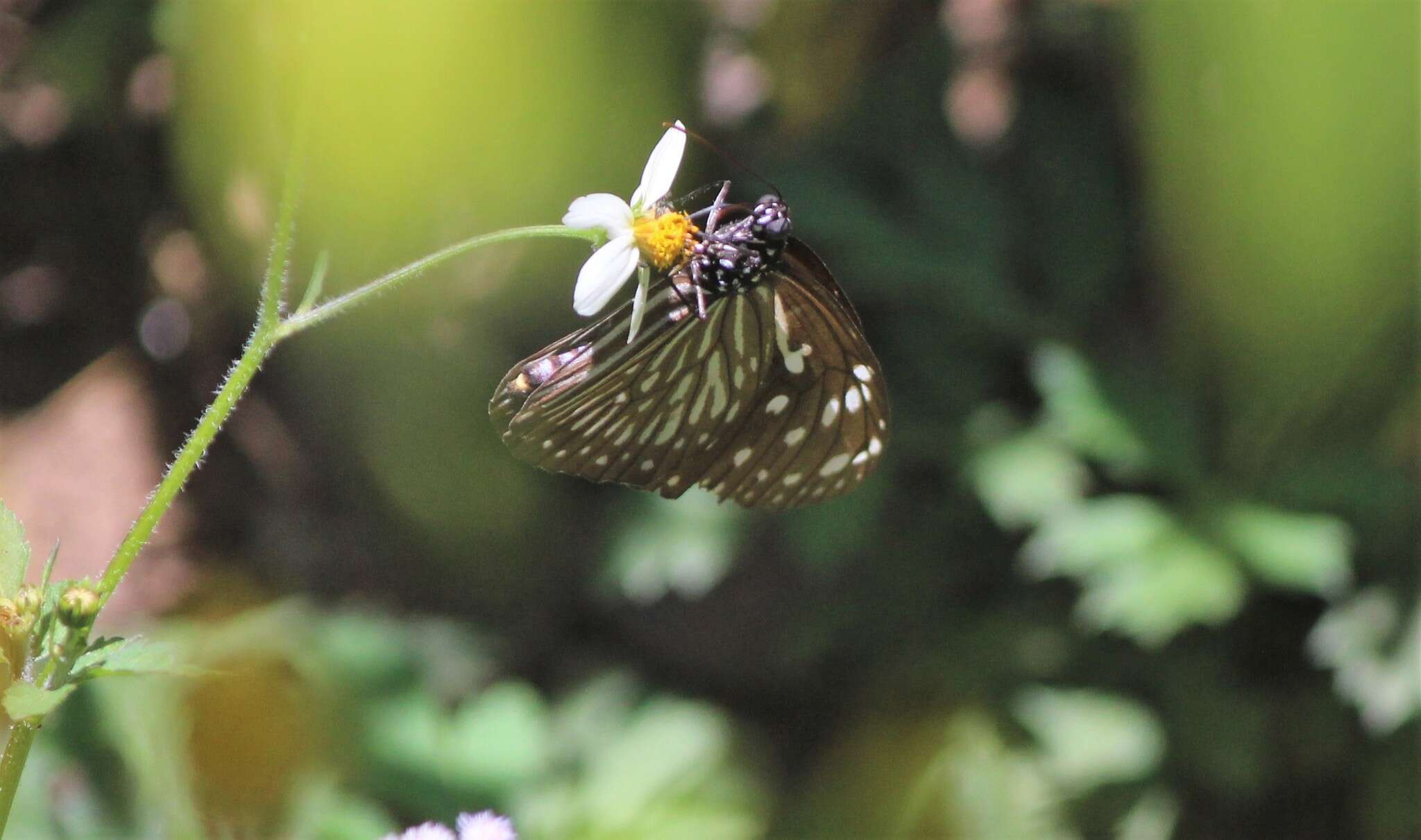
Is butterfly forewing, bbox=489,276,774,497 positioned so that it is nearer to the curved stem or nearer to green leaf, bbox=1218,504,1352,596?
the curved stem

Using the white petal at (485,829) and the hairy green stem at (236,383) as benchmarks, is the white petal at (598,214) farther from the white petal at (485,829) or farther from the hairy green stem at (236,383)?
the white petal at (485,829)

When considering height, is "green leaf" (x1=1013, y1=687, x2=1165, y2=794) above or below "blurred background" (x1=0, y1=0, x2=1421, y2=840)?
below

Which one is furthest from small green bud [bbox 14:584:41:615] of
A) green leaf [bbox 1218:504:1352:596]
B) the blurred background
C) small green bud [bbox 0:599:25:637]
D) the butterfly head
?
green leaf [bbox 1218:504:1352:596]

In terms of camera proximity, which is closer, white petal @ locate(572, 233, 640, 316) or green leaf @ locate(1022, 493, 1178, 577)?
white petal @ locate(572, 233, 640, 316)

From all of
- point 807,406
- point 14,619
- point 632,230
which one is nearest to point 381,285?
point 632,230

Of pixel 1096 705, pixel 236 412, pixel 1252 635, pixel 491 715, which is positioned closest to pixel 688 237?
pixel 491 715

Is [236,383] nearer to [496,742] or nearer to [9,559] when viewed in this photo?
[9,559]
